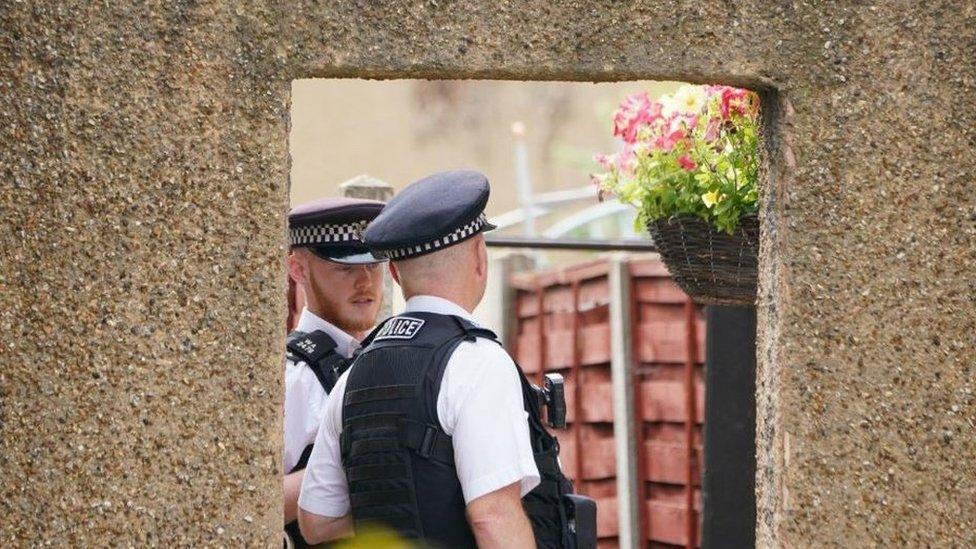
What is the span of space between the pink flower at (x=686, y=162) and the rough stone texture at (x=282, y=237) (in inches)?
16.8

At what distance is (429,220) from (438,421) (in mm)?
392

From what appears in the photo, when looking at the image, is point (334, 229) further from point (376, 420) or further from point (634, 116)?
point (376, 420)

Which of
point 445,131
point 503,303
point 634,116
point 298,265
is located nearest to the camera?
point 634,116

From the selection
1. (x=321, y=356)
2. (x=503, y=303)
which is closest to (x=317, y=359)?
(x=321, y=356)

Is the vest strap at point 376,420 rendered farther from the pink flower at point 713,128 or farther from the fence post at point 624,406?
the fence post at point 624,406

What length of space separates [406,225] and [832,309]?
0.81 meters

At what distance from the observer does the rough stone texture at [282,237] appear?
252 cm

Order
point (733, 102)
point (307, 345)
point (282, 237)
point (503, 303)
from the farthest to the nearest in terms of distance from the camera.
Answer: point (503, 303) → point (307, 345) → point (733, 102) → point (282, 237)

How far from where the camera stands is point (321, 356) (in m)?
3.68

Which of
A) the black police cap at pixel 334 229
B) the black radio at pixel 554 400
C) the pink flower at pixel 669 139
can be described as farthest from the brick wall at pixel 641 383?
the black radio at pixel 554 400

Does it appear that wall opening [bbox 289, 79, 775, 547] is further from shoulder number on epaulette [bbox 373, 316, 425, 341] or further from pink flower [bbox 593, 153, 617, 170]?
shoulder number on epaulette [bbox 373, 316, 425, 341]

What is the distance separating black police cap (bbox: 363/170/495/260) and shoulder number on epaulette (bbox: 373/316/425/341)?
129 mm

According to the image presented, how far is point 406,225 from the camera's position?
2.96m

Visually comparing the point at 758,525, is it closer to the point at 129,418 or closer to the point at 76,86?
the point at 129,418
